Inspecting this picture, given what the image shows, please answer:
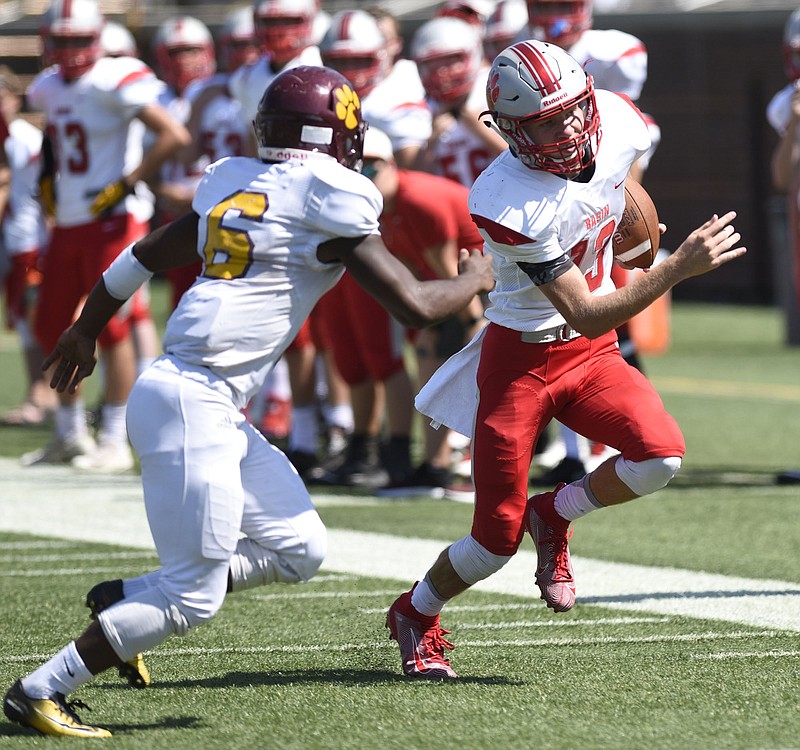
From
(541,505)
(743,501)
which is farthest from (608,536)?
(541,505)

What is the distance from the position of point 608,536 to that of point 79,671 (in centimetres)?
357

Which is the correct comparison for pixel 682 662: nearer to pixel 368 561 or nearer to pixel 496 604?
pixel 496 604

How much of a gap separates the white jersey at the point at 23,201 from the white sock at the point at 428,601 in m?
7.54

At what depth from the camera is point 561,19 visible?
832 centimetres

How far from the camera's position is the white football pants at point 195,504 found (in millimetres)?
3859

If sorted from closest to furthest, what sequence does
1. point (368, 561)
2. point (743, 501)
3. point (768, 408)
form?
point (368, 561)
point (743, 501)
point (768, 408)

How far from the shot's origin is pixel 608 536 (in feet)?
23.0

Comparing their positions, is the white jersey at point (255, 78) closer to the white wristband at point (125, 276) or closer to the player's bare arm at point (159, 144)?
the player's bare arm at point (159, 144)

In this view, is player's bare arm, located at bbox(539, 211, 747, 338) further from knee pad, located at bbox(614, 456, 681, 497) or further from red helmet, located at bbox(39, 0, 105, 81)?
red helmet, located at bbox(39, 0, 105, 81)

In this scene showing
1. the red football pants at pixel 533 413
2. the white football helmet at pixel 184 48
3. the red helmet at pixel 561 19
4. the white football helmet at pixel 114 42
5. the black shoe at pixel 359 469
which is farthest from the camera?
the white football helmet at pixel 184 48

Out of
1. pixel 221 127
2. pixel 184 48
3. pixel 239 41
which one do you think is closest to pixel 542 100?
pixel 221 127

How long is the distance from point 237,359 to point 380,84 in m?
4.71

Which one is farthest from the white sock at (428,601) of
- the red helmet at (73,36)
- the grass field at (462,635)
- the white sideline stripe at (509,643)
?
the red helmet at (73,36)

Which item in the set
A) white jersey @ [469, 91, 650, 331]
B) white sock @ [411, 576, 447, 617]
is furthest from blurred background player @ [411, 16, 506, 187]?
white sock @ [411, 576, 447, 617]
